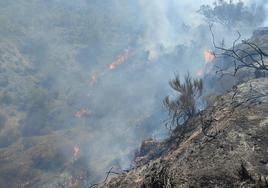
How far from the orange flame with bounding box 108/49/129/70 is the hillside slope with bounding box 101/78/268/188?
58.4 m

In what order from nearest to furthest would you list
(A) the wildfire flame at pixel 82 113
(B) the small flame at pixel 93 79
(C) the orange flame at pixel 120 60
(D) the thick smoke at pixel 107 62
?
(D) the thick smoke at pixel 107 62, (A) the wildfire flame at pixel 82 113, (B) the small flame at pixel 93 79, (C) the orange flame at pixel 120 60

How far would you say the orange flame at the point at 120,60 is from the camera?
223ft

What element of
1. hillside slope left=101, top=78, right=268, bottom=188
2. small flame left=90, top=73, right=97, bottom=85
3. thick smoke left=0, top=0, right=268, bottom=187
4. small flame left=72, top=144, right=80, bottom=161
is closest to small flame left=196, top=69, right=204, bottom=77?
thick smoke left=0, top=0, right=268, bottom=187

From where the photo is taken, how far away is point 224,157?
22.7ft

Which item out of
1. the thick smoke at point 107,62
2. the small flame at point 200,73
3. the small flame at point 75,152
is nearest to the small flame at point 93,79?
the thick smoke at point 107,62

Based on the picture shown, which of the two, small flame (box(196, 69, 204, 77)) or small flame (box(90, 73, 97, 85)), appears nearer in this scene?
small flame (box(196, 69, 204, 77))

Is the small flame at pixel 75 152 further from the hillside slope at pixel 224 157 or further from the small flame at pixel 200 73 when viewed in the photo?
the hillside slope at pixel 224 157

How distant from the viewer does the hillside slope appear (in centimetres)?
618

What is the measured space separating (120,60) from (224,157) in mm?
63514

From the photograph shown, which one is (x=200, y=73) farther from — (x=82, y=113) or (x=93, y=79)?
(x=93, y=79)

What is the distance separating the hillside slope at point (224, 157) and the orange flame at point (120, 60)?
58449 mm

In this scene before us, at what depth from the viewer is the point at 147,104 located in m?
50.5

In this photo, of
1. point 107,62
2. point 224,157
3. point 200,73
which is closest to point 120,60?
point 107,62

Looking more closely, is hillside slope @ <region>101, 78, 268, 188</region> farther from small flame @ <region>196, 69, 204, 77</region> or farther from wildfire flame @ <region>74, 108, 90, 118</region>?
small flame @ <region>196, 69, 204, 77</region>
